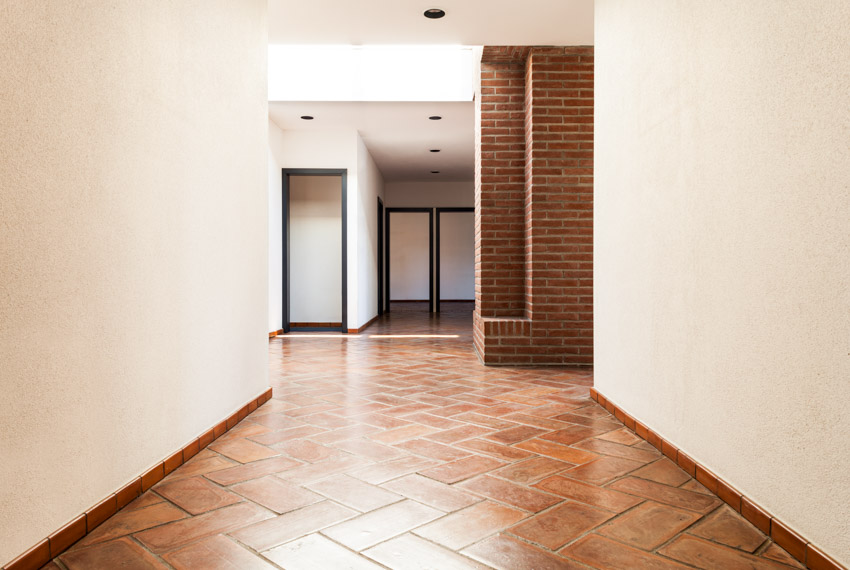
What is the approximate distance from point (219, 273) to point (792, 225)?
2195mm

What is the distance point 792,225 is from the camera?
144 centimetres

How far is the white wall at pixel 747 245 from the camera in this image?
51.5 inches

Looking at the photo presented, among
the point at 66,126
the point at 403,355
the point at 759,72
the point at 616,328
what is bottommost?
the point at 403,355

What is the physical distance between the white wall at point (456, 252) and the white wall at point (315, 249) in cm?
594

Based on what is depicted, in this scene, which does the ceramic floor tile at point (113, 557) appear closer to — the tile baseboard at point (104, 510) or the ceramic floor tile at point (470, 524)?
the tile baseboard at point (104, 510)

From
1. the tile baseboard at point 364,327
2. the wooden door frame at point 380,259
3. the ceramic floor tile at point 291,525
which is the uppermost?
the wooden door frame at point 380,259

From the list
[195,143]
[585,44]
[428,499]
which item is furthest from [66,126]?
[585,44]

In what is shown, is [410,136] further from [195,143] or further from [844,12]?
[844,12]

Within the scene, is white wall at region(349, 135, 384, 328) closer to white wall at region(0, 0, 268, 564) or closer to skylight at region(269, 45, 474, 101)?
skylight at region(269, 45, 474, 101)

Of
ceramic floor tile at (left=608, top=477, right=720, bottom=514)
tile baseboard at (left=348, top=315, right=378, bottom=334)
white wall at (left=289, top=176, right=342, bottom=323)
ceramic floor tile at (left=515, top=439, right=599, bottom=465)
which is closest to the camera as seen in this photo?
ceramic floor tile at (left=608, top=477, right=720, bottom=514)

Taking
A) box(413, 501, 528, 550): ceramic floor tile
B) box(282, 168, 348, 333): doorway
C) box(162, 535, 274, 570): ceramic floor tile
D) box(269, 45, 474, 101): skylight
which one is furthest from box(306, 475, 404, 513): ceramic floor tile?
box(282, 168, 348, 333): doorway

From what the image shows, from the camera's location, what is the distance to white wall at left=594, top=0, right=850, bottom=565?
4.29 feet

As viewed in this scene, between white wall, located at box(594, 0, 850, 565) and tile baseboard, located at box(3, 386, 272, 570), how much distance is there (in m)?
1.88

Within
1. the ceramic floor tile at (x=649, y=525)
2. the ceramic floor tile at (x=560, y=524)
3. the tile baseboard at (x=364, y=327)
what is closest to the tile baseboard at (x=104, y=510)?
the ceramic floor tile at (x=560, y=524)
